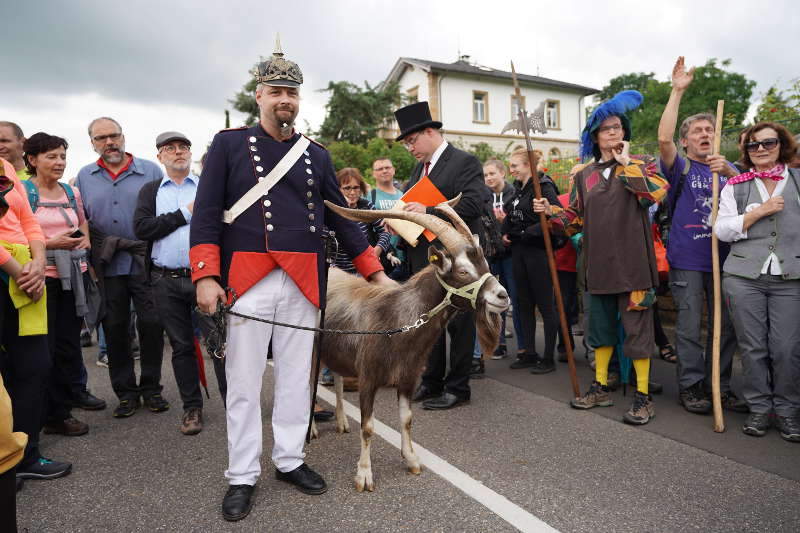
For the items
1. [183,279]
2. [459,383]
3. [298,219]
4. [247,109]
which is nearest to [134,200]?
[183,279]

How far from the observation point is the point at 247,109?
37.2 m

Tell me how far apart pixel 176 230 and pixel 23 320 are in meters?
1.44

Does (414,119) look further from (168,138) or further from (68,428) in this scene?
(68,428)

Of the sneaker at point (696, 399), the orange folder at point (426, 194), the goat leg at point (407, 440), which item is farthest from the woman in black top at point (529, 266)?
the goat leg at point (407, 440)

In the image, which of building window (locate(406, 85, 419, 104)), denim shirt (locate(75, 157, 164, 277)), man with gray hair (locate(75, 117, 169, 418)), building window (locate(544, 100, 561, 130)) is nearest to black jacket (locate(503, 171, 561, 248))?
man with gray hair (locate(75, 117, 169, 418))

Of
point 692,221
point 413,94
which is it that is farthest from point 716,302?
point 413,94

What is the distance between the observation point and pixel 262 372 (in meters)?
3.43

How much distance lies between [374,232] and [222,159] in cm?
335

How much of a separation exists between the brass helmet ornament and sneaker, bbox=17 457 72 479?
10.4 ft

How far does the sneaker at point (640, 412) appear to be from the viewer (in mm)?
4492

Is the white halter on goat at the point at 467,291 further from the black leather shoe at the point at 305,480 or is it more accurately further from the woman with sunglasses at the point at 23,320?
the woman with sunglasses at the point at 23,320

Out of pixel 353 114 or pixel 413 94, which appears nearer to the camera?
pixel 353 114

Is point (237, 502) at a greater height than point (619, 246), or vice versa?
point (619, 246)

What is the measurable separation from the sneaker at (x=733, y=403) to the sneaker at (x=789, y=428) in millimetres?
422
